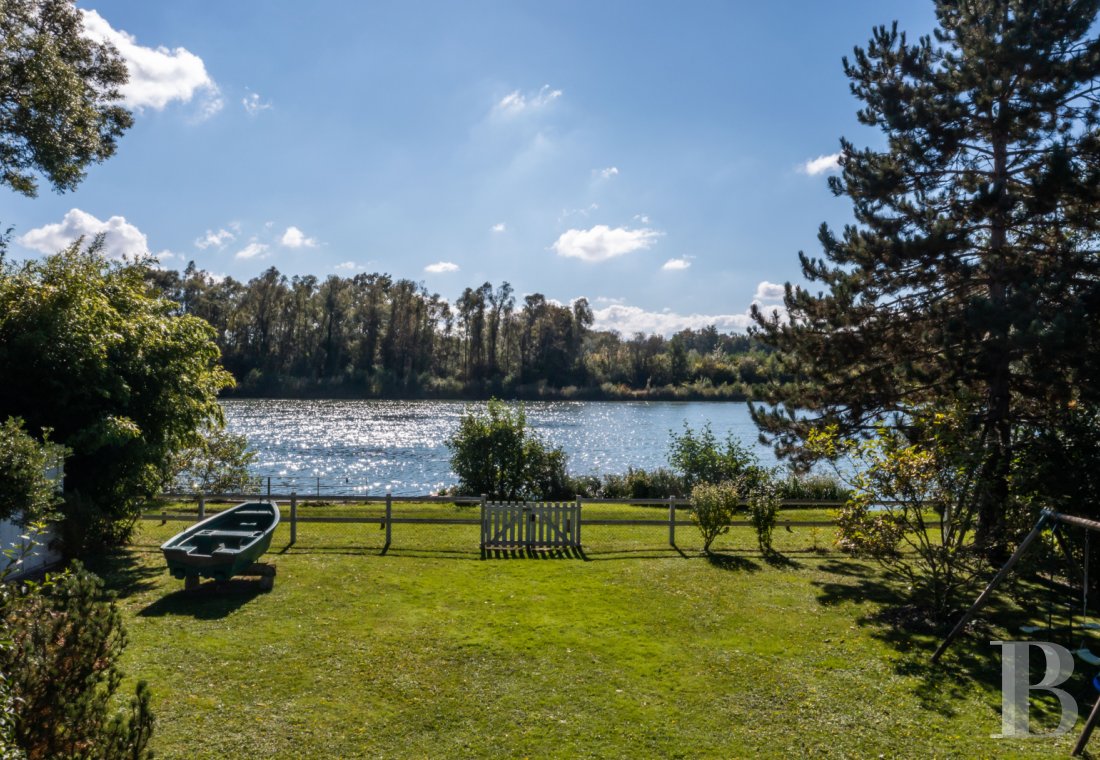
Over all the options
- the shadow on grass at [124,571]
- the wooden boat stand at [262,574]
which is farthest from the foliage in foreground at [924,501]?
the shadow on grass at [124,571]

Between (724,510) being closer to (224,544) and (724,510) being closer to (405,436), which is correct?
(224,544)

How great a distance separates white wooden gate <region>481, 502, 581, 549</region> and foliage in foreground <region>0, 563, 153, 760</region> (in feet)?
32.9

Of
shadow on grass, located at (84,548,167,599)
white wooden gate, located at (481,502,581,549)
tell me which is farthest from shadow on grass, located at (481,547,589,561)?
shadow on grass, located at (84,548,167,599)

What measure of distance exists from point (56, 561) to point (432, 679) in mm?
8701

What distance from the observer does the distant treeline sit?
89625 millimetres

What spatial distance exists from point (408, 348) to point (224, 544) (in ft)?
273

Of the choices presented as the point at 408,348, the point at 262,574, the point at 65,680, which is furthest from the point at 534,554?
the point at 408,348

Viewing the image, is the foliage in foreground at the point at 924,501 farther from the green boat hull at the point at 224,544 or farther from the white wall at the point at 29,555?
the white wall at the point at 29,555

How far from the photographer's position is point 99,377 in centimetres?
1188

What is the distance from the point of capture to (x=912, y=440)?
1244 centimetres

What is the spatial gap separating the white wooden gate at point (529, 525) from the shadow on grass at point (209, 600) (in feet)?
16.9

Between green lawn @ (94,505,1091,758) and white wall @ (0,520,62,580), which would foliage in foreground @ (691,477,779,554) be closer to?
green lawn @ (94,505,1091,758)

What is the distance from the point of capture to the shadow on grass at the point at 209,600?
9586mm

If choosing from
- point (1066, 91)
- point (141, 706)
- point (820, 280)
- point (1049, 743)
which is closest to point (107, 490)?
point (141, 706)
